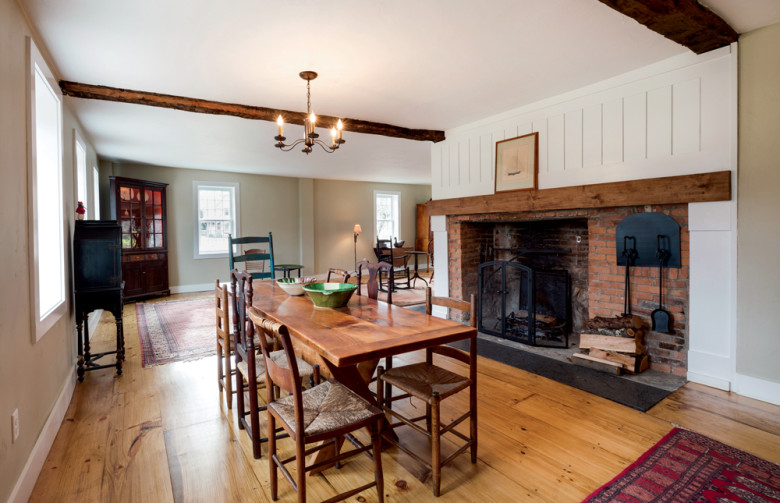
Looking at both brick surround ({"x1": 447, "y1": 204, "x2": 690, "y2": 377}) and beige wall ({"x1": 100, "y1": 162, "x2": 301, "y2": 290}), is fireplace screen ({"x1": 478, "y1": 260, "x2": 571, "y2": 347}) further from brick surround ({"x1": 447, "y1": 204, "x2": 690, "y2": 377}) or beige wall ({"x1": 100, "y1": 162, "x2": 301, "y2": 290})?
beige wall ({"x1": 100, "y1": 162, "x2": 301, "y2": 290})

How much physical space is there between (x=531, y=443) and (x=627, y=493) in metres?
0.52

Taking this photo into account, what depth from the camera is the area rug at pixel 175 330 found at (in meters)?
3.85

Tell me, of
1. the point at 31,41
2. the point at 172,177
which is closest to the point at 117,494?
the point at 31,41

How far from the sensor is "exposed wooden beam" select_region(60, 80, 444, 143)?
131 inches

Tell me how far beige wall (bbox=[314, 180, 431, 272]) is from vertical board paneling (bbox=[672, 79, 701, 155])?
7.29 meters

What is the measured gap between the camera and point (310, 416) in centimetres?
163

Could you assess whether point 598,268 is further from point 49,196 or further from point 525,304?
point 49,196

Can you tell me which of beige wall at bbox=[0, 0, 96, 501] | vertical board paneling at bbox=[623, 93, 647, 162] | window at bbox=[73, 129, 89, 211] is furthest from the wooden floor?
window at bbox=[73, 129, 89, 211]

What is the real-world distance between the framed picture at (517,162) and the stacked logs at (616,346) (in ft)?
4.98

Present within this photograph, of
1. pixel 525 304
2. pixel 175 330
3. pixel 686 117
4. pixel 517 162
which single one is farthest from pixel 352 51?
pixel 175 330

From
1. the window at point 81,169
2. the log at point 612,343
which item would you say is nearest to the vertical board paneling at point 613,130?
the log at point 612,343

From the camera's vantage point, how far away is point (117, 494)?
181 centimetres

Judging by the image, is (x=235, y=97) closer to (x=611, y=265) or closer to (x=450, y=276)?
(x=450, y=276)

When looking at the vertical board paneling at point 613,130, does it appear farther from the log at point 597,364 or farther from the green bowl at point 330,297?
the green bowl at point 330,297
